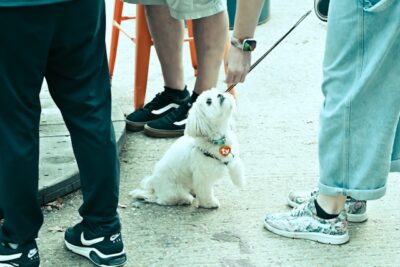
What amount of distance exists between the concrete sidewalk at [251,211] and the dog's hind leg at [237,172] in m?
0.13

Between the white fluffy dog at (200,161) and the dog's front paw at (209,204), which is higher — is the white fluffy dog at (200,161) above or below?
above

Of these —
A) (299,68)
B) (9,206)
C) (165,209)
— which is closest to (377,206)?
(165,209)

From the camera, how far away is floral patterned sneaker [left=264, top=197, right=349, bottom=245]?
3.25m

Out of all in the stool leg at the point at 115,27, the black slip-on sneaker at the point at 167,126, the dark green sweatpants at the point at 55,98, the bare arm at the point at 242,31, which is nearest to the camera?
the dark green sweatpants at the point at 55,98

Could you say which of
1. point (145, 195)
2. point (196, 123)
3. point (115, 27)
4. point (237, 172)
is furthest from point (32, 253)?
point (115, 27)

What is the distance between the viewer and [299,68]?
562 cm

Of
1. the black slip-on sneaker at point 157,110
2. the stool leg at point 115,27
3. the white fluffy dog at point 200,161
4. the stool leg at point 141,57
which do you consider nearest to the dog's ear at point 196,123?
the white fluffy dog at point 200,161

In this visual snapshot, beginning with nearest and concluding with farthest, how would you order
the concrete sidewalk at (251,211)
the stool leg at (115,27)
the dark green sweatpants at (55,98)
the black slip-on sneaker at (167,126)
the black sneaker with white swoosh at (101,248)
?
1. the dark green sweatpants at (55,98)
2. the black sneaker with white swoosh at (101,248)
3. the concrete sidewalk at (251,211)
4. the black slip-on sneaker at (167,126)
5. the stool leg at (115,27)

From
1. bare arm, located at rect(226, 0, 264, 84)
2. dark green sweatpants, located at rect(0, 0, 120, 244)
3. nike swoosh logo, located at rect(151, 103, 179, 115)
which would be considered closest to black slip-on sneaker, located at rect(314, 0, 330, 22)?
nike swoosh logo, located at rect(151, 103, 179, 115)

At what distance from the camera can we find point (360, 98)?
2955 millimetres

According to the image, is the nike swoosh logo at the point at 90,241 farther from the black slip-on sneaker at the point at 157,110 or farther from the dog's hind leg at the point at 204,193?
the black slip-on sneaker at the point at 157,110

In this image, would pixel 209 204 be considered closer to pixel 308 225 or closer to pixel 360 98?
pixel 308 225

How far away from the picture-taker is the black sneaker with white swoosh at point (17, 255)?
2902 millimetres

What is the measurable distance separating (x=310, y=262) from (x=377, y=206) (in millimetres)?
640
